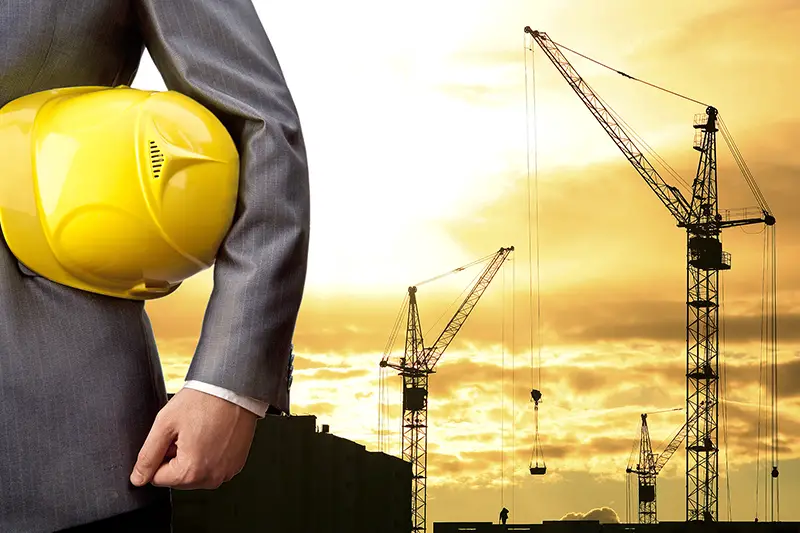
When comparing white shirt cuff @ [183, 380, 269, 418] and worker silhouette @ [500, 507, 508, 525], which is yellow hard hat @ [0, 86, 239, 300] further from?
worker silhouette @ [500, 507, 508, 525]

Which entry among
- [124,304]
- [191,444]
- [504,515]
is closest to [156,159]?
[124,304]

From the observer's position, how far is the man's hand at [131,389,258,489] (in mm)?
1309

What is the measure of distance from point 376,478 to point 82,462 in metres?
23.5

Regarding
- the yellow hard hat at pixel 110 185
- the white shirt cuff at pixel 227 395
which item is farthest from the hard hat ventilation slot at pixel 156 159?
the white shirt cuff at pixel 227 395

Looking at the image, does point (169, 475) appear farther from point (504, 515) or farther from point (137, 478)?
point (504, 515)

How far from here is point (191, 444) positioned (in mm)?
1305

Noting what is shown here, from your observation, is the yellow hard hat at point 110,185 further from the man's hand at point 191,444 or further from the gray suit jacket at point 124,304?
the man's hand at point 191,444

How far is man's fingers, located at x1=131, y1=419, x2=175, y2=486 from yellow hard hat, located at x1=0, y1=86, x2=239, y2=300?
7.6 inches

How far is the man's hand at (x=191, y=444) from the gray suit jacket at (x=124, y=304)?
0.11 ft

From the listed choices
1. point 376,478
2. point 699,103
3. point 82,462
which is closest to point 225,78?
point 82,462

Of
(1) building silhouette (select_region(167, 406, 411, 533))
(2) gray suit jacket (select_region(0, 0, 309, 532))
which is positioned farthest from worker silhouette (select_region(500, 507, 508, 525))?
(2) gray suit jacket (select_region(0, 0, 309, 532))

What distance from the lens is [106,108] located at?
1.35 meters

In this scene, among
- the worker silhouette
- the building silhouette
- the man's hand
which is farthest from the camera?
the worker silhouette

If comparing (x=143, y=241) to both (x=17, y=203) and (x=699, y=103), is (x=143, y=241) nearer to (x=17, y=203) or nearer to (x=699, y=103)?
(x=17, y=203)
